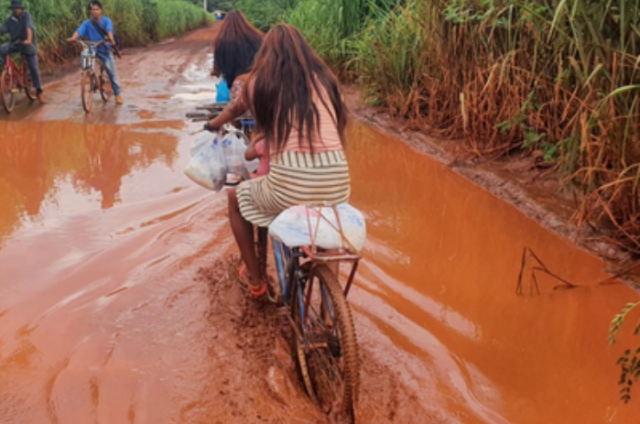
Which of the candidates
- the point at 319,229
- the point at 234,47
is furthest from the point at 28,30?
the point at 319,229

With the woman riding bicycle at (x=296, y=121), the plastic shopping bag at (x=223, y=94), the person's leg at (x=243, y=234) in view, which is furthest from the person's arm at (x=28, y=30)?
the woman riding bicycle at (x=296, y=121)

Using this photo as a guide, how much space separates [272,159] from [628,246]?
2.81 meters

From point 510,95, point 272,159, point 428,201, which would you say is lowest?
point 428,201

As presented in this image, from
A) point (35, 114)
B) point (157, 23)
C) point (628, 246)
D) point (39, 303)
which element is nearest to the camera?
point (39, 303)

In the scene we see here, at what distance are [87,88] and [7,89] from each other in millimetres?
1121

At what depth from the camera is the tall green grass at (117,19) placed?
1256 cm

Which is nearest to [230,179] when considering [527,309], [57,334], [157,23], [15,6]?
[57,334]

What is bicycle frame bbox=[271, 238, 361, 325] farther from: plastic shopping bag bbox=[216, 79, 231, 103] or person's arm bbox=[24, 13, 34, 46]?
person's arm bbox=[24, 13, 34, 46]

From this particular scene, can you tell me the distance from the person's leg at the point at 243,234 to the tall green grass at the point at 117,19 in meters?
9.23

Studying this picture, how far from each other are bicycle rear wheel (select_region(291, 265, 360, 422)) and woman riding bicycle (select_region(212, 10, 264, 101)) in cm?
158

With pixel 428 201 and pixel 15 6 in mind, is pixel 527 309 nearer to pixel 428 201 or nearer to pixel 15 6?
pixel 428 201

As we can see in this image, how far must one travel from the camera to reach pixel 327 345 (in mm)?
2742

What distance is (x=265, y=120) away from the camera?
2838mm

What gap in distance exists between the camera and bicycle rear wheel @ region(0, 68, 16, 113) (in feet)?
29.5
